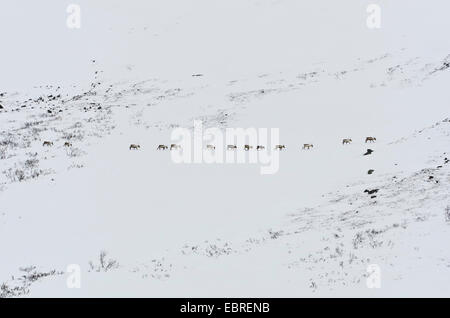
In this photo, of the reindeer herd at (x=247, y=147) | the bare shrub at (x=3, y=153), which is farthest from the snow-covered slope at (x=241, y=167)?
the reindeer herd at (x=247, y=147)

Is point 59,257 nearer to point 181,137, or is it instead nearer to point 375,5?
point 181,137

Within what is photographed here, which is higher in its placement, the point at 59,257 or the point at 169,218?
the point at 169,218

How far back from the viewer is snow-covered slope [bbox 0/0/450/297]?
11156 mm

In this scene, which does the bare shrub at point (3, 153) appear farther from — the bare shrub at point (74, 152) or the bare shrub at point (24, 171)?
the bare shrub at point (74, 152)

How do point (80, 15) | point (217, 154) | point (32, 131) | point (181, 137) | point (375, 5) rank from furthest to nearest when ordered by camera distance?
point (80, 15) → point (375, 5) → point (32, 131) → point (181, 137) → point (217, 154)

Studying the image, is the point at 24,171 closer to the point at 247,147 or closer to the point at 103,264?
the point at 247,147

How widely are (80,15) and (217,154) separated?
44.6 meters

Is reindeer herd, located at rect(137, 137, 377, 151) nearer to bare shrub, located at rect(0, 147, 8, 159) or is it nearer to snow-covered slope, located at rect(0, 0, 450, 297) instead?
snow-covered slope, located at rect(0, 0, 450, 297)

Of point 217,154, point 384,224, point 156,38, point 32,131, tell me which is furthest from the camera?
point 156,38

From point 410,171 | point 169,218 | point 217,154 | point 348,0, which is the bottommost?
point 169,218

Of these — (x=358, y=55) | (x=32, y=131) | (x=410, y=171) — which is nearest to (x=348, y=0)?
(x=358, y=55)

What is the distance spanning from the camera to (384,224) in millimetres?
12570

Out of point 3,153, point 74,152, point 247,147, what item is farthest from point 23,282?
point 3,153

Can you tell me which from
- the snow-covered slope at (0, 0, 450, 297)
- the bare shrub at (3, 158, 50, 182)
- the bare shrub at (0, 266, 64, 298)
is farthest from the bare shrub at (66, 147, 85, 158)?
the bare shrub at (0, 266, 64, 298)
